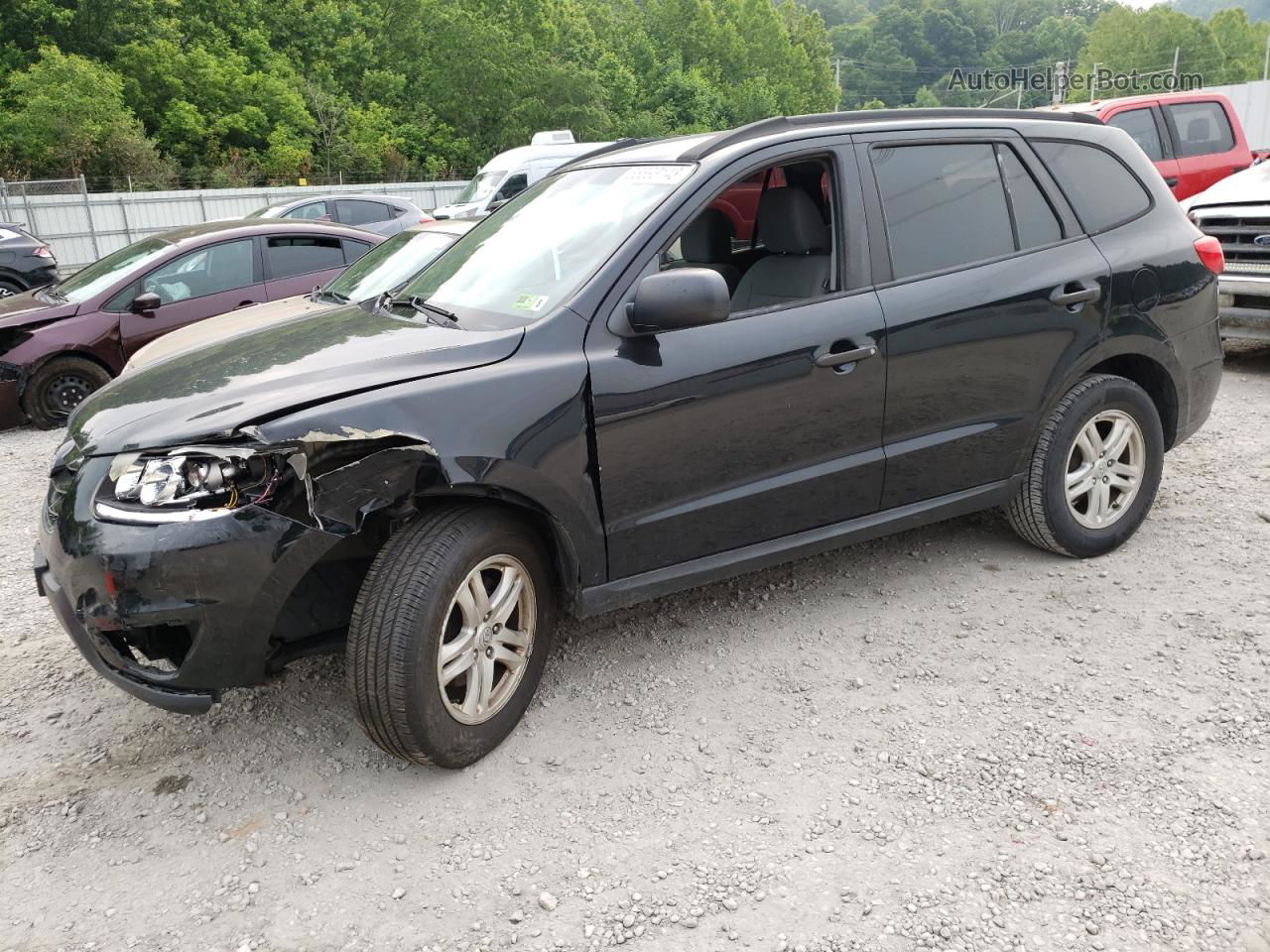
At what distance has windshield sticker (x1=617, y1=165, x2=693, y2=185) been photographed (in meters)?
3.49

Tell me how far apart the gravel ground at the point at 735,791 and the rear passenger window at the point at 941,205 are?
1.36m

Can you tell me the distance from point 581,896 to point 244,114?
4427cm

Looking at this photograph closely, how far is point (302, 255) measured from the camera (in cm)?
829

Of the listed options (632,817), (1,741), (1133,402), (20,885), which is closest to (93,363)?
(1,741)

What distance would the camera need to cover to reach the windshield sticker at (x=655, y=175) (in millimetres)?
3486

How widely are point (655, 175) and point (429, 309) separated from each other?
36.7 inches

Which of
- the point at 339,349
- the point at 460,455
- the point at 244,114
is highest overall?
the point at 244,114

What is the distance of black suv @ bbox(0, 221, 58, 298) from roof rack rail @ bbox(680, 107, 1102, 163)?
1272 cm

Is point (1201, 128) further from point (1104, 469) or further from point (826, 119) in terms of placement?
point (826, 119)

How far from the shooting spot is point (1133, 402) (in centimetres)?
425

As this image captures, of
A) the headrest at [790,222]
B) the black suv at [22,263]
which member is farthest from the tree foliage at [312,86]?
the headrest at [790,222]

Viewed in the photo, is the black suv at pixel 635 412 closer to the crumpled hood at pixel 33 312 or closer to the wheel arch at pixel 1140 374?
the wheel arch at pixel 1140 374

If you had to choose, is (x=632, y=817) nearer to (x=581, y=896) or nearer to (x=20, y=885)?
(x=581, y=896)
